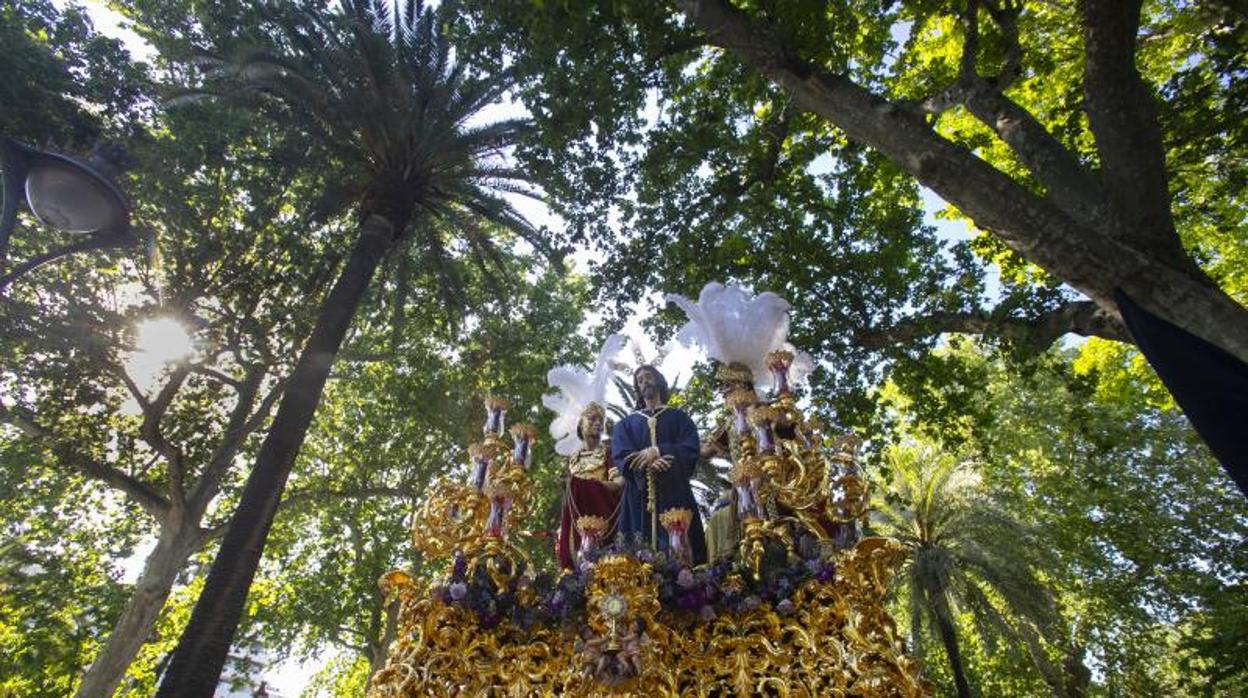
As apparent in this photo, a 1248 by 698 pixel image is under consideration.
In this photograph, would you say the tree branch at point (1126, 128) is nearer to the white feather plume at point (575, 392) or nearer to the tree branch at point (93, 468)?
the white feather plume at point (575, 392)

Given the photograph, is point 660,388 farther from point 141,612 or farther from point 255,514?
point 141,612

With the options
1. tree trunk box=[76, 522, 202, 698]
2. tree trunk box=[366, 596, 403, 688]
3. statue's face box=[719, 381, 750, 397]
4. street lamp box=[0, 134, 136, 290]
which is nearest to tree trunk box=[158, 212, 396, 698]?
street lamp box=[0, 134, 136, 290]

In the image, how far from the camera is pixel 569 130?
8984mm

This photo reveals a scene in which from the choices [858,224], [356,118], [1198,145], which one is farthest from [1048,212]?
[356,118]

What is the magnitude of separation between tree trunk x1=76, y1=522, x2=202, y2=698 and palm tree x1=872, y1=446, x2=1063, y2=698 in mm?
13181

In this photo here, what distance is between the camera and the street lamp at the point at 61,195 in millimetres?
5523

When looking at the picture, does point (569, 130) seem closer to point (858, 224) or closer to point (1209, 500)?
point (858, 224)

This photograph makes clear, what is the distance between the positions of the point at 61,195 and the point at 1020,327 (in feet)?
30.9

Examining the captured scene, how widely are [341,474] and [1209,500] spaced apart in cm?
1943

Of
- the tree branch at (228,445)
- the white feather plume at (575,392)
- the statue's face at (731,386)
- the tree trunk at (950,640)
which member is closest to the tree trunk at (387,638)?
the tree branch at (228,445)

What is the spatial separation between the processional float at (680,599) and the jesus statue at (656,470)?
0.40m

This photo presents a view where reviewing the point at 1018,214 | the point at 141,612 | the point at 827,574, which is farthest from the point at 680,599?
the point at 141,612

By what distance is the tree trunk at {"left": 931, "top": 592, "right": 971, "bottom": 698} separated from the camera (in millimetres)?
13805

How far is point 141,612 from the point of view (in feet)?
35.2
